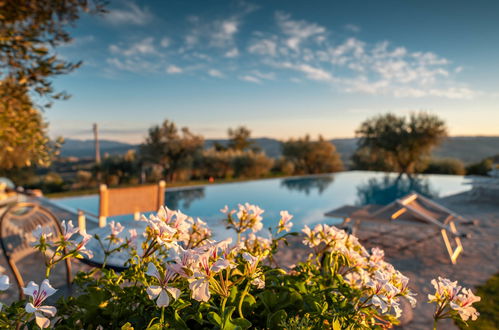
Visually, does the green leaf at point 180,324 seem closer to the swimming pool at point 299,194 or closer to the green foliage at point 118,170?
the swimming pool at point 299,194

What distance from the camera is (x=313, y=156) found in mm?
22375

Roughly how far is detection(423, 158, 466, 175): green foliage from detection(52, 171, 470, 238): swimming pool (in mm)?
2825

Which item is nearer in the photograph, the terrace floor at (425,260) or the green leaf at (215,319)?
the green leaf at (215,319)

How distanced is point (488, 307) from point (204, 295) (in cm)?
370

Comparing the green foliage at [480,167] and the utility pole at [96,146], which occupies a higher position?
the utility pole at [96,146]

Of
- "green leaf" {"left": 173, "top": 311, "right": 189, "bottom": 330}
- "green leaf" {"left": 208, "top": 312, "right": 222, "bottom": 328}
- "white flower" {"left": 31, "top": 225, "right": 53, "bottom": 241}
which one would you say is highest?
"white flower" {"left": 31, "top": 225, "right": 53, "bottom": 241}

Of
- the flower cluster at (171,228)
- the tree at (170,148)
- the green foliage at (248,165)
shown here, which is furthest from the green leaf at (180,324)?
the tree at (170,148)

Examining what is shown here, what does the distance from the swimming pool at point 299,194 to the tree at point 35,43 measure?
15.5 feet

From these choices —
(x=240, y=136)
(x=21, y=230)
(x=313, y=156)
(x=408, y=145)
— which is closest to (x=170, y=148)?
(x=313, y=156)

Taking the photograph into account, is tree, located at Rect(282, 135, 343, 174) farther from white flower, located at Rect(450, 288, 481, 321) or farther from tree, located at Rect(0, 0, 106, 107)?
white flower, located at Rect(450, 288, 481, 321)

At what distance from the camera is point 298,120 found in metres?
28.3

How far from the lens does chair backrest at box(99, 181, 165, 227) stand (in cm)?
382

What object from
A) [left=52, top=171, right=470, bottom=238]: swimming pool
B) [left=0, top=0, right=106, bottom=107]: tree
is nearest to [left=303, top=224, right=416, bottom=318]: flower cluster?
[left=0, top=0, right=106, bottom=107]: tree

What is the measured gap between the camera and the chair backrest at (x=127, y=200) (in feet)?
12.5
